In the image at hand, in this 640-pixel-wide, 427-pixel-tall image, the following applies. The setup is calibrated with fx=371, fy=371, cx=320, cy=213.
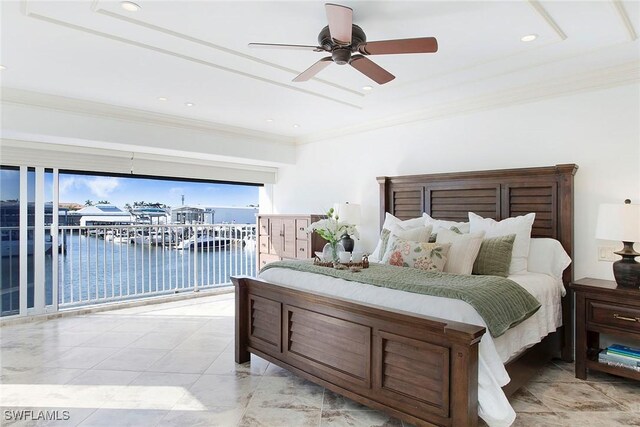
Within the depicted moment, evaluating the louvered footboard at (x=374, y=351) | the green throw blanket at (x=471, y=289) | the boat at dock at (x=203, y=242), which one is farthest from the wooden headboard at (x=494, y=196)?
the boat at dock at (x=203, y=242)

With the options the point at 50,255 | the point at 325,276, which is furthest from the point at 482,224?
the point at 50,255

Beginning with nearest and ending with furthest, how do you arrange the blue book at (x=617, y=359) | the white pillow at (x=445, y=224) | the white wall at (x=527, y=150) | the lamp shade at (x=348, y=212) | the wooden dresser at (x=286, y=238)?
the blue book at (x=617, y=359)
the white wall at (x=527, y=150)
the white pillow at (x=445, y=224)
the lamp shade at (x=348, y=212)
the wooden dresser at (x=286, y=238)

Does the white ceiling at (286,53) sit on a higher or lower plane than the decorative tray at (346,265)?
higher

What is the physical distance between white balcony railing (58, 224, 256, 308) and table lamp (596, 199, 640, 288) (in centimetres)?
505

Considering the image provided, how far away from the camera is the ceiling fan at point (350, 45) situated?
79.1 inches

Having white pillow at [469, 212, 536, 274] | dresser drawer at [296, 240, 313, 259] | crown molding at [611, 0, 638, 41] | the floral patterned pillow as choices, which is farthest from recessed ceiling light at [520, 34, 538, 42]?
dresser drawer at [296, 240, 313, 259]

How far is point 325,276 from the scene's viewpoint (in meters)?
2.77

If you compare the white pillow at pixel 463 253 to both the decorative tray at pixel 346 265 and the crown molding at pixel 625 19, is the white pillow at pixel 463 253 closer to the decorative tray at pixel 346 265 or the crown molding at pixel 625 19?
the decorative tray at pixel 346 265

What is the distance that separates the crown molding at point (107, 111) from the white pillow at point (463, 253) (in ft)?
11.1

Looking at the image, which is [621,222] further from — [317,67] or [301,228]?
[301,228]

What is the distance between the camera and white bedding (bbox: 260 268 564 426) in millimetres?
1838

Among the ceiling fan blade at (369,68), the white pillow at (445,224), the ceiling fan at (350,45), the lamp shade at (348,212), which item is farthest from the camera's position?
the lamp shade at (348,212)

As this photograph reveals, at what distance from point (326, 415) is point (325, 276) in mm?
913

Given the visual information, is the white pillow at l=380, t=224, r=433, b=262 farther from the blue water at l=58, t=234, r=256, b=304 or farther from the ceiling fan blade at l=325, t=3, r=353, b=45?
the blue water at l=58, t=234, r=256, b=304
